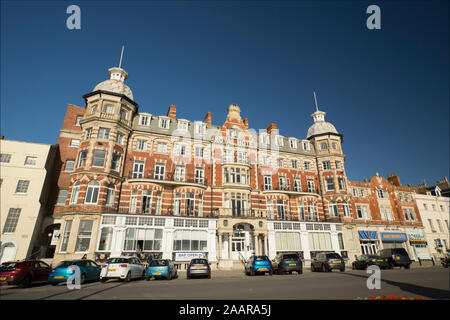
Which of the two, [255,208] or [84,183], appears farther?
[255,208]

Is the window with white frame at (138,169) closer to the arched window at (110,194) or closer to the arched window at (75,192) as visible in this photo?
the arched window at (110,194)

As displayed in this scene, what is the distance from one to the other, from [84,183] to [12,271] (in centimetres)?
1227

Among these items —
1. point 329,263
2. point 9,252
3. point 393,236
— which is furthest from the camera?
point 393,236

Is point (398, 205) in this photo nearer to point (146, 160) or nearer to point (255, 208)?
point (255, 208)

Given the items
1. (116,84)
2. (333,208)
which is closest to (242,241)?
(333,208)

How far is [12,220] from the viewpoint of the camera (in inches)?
963

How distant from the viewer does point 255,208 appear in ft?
104

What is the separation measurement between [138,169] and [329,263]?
→ 22.4 metres

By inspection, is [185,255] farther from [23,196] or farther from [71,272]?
[23,196]

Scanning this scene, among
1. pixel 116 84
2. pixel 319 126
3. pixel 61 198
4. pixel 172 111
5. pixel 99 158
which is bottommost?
pixel 61 198

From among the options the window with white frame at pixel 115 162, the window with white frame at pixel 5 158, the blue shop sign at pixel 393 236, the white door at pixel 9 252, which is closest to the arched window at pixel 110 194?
the window with white frame at pixel 115 162

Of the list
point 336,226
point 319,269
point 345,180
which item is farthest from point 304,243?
point 345,180

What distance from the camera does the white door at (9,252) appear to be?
23422 mm

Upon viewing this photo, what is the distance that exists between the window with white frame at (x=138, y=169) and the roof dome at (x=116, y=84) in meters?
8.74
